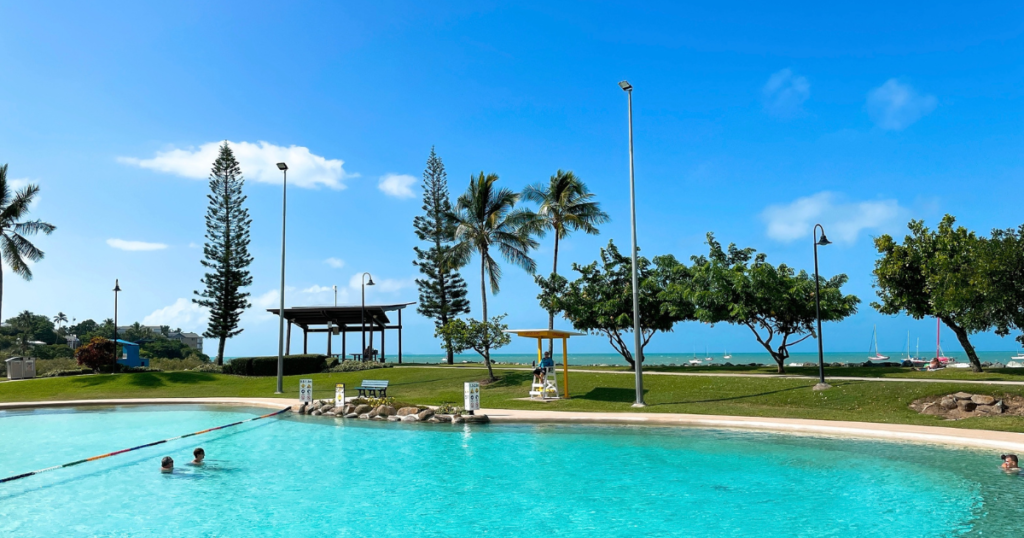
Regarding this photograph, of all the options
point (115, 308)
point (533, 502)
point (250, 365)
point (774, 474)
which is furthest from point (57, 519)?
point (115, 308)

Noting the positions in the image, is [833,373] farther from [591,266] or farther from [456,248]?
[456,248]

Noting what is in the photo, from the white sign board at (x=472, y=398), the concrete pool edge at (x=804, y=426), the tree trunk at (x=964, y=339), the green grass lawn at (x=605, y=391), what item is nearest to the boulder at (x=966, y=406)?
the green grass lawn at (x=605, y=391)

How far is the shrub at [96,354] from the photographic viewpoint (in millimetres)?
32500

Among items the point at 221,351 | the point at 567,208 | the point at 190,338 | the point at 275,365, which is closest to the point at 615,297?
the point at 567,208

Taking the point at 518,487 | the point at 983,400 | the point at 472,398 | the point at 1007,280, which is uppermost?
the point at 1007,280

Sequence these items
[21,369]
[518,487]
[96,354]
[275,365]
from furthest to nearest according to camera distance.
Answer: [96,354]
[275,365]
[21,369]
[518,487]

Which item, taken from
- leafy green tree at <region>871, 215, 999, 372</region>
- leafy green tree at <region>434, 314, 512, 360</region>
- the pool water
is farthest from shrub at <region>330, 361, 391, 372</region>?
leafy green tree at <region>871, 215, 999, 372</region>

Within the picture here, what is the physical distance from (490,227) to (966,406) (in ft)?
67.5

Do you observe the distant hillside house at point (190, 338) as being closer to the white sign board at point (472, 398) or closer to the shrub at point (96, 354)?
the shrub at point (96, 354)

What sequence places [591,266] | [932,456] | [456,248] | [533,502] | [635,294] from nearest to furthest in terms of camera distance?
[533,502] → [932,456] → [635,294] → [591,266] → [456,248]

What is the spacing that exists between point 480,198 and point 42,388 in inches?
823

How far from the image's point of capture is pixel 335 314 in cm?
3831

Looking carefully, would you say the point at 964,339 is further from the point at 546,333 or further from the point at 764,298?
the point at 546,333

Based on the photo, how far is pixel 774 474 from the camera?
9.90 meters
